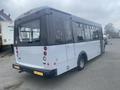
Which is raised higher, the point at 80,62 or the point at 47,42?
the point at 47,42

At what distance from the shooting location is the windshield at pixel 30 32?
5.36 metres

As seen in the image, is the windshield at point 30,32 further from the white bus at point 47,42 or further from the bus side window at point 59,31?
the bus side window at point 59,31

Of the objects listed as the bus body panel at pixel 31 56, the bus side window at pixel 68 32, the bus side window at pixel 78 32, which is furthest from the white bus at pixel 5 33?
the bus side window at pixel 68 32

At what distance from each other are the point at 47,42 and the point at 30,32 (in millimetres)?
1155

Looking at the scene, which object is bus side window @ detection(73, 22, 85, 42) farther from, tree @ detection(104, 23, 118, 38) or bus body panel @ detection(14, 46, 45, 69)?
tree @ detection(104, 23, 118, 38)

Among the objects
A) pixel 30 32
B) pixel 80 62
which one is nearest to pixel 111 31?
pixel 80 62

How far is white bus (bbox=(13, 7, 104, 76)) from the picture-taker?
5094 mm

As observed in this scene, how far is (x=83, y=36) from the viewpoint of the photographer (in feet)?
26.0

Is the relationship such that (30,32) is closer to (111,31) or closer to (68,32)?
(68,32)

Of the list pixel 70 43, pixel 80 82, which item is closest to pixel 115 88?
pixel 80 82

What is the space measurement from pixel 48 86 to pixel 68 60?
1336 mm

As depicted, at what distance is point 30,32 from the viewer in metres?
5.79

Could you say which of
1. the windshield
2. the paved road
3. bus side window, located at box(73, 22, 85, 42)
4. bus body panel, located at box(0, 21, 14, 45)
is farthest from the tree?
the windshield

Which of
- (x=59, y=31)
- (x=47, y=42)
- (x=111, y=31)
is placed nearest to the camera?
(x=47, y=42)
